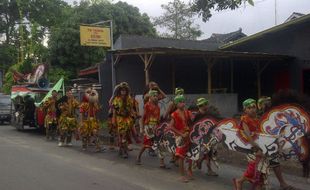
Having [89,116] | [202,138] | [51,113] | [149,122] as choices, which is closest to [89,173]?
[149,122]

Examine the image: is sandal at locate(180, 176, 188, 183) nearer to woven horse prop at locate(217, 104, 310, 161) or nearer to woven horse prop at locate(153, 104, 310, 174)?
woven horse prop at locate(153, 104, 310, 174)

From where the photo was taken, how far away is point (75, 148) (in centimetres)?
1461

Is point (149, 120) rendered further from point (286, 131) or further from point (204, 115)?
point (286, 131)

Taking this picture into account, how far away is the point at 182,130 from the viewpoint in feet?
31.7

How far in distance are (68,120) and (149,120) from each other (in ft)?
15.6

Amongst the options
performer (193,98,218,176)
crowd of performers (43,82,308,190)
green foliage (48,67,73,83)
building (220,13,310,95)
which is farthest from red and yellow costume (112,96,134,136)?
green foliage (48,67,73,83)

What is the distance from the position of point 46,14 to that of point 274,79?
1107 inches

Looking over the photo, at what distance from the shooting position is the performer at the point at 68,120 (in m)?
15.2

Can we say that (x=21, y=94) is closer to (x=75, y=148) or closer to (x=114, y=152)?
(x=75, y=148)

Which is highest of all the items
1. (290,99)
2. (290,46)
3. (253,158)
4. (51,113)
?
(290,46)

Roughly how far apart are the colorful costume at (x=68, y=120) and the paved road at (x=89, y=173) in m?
1.34

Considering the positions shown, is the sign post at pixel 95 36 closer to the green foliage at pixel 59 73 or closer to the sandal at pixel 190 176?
the green foliage at pixel 59 73

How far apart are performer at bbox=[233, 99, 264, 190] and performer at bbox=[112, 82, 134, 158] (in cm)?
462

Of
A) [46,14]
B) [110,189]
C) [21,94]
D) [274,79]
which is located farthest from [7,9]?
[110,189]
